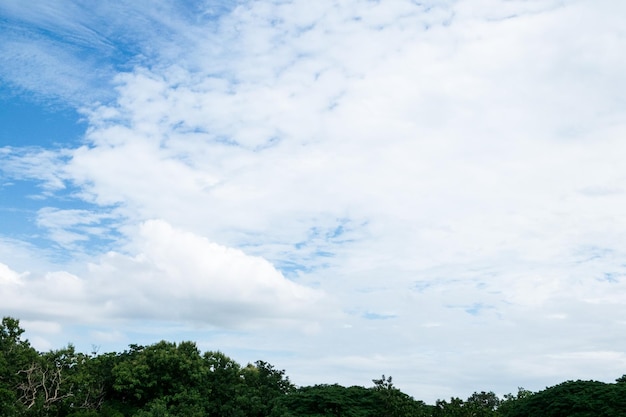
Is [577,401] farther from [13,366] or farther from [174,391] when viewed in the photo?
[13,366]

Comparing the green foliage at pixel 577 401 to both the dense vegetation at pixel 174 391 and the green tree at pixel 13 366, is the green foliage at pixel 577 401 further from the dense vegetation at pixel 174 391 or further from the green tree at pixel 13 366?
the green tree at pixel 13 366

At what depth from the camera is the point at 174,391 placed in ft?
124

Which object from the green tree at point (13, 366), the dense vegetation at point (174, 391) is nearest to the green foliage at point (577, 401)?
the dense vegetation at point (174, 391)

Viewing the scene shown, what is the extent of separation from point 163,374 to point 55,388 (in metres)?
6.11

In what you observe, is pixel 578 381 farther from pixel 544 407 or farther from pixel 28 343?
pixel 28 343

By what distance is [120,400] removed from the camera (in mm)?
38531

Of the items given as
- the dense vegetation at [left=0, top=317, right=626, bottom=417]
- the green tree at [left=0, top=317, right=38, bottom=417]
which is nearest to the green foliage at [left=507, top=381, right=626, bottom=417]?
the dense vegetation at [left=0, top=317, right=626, bottom=417]

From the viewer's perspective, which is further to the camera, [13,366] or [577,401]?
[13,366]

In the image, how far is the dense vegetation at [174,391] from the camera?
34594 mm

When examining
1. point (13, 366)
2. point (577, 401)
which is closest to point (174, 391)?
point (13, 366)

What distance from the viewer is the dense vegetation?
3459cm

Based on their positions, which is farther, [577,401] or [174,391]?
[174,391]

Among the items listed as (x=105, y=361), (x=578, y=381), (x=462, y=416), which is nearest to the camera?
(x=578, y=381)

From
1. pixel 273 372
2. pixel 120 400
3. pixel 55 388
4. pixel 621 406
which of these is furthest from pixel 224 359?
pixel 621 406
